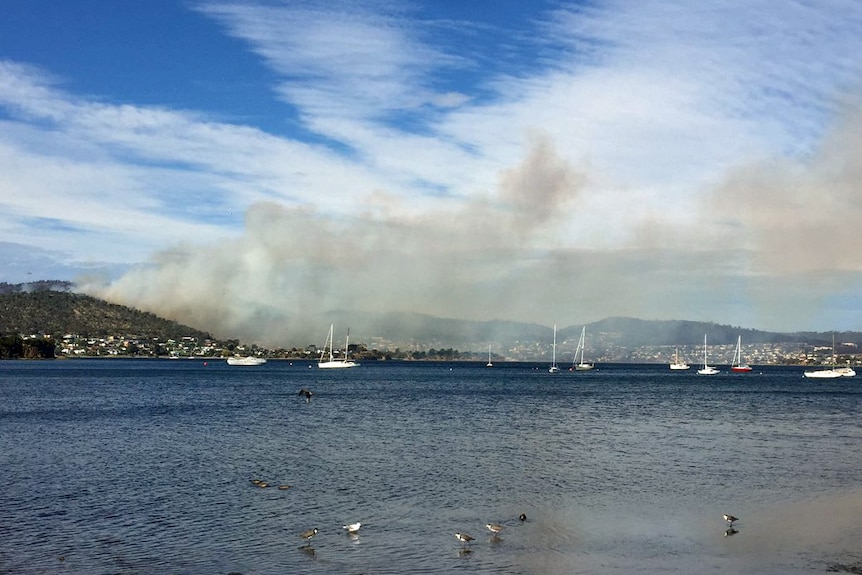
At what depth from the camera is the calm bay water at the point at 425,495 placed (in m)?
25.0

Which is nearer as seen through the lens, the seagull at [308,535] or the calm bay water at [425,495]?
the calm bay water at [425,495]

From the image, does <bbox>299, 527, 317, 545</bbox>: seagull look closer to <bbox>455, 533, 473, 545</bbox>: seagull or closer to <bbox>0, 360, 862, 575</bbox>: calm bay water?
<bbox>0, 360, 862, 575</bbox>: calm bay water

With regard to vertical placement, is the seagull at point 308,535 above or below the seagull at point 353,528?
below

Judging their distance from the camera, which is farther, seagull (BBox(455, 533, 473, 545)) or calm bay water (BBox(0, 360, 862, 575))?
seagull (BBox(455, 533, 473, 545))

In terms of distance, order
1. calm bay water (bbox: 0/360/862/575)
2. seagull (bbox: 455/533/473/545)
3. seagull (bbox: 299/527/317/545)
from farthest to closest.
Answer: seagull (bbox: 299/527/317/545), seagull (bbox: 455/533/473/545), calm bay water (bbox: 0/360/862/575)

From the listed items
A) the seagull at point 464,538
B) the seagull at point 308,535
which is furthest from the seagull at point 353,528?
the seagull at point 464,538

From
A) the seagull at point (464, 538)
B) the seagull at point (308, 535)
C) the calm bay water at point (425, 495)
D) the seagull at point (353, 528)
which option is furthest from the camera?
the seagull at point (353, 528)

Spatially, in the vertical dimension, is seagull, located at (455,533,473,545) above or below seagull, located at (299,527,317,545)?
above

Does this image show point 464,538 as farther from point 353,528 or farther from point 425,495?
point 425,495

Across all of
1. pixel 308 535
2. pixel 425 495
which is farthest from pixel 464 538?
pixel 425 495

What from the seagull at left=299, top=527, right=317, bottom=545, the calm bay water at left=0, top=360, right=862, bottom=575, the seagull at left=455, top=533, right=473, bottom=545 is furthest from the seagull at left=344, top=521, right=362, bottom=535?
the seagull at left=455, top=533, right=473, bottom=545

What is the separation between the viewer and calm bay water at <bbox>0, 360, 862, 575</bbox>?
25.0 metres

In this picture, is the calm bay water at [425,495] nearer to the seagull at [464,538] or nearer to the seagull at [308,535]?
the seagull at [464,538]

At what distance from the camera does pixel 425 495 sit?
114 feet
